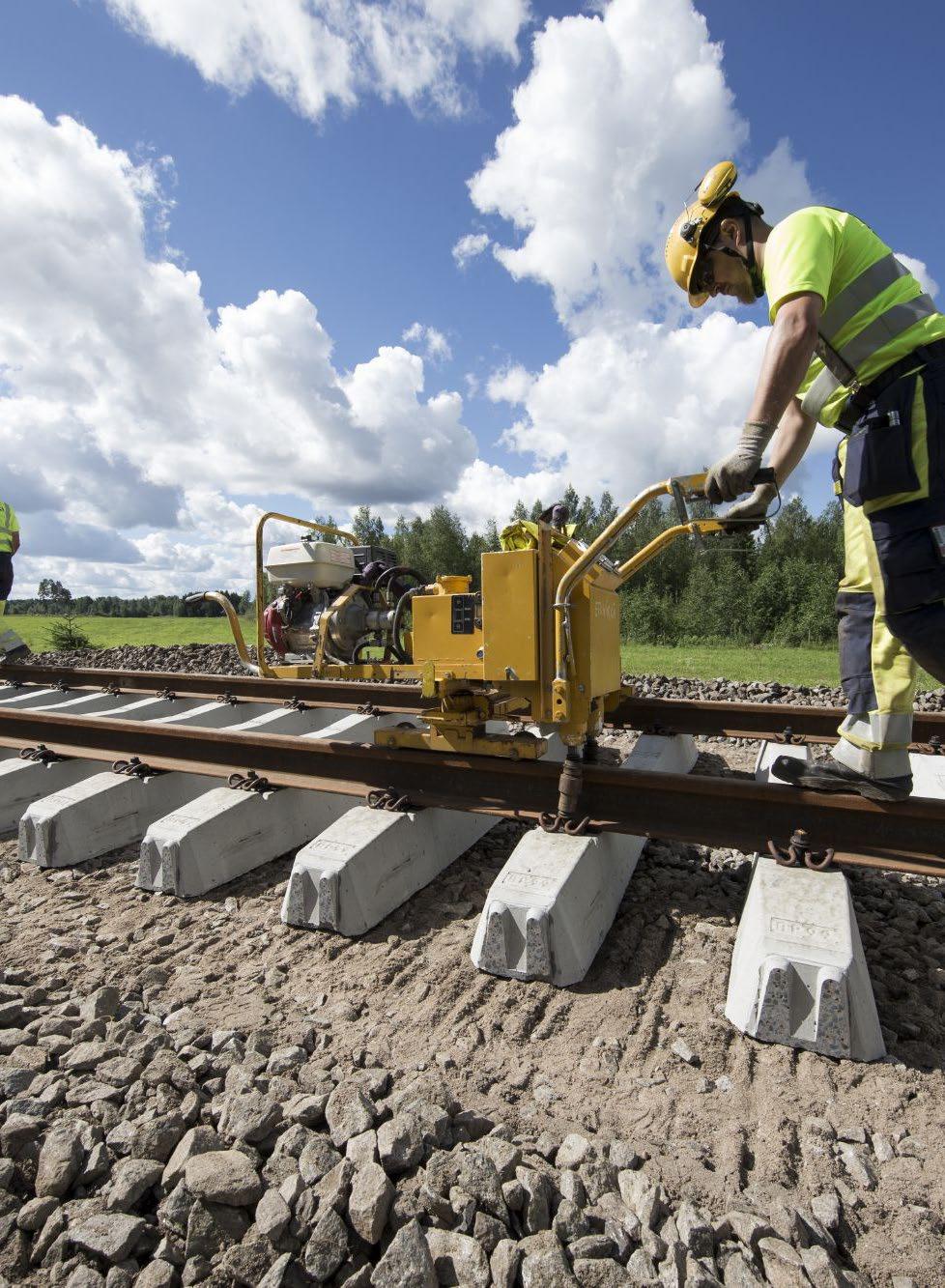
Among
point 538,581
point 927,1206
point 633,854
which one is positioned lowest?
point 927,1206

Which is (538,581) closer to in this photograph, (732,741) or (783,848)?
(783,848)

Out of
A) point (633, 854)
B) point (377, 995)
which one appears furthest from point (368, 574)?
point (377, 995)

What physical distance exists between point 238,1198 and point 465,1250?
1.74ft

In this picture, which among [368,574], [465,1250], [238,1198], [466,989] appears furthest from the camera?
[368,574]

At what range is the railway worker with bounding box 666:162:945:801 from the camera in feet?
7.36

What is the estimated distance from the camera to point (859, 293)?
7.82ft

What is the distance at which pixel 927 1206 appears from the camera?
1.67 m

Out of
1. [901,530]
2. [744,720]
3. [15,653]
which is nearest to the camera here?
[901,530]

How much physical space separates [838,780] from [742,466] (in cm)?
137

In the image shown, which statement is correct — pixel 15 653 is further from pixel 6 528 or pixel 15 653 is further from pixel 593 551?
pixel 593 551

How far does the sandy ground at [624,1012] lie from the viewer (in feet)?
5.88

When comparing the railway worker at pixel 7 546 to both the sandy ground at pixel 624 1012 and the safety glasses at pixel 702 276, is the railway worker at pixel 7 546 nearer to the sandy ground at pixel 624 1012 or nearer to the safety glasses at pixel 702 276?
the sandy ground at pixel 624 1012

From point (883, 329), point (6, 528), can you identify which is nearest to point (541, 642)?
point (883, 329)

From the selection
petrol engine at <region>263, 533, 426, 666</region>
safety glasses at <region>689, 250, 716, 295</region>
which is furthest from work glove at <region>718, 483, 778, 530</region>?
petrol engine at <region>263, 533, 426, 666</region>
